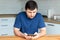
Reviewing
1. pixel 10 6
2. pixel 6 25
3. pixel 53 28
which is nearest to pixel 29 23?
pixel 53 28

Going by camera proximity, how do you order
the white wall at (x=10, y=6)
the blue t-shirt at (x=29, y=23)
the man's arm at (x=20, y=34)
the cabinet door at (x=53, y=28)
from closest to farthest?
the man's arm at (x=20, y=34), the blue t-shirt at (x=29, y=23), the cabinet door at (x=53, y=28), the white wall at (x=10, y=6)

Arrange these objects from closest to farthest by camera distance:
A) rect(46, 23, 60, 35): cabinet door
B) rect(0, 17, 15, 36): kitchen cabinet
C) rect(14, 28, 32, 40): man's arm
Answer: rect(14, 28, 32, 40): man's arm, rect(46, 23, 60, 35): cabinet door, rect(0, 17, 15, 36): kitchen cabinet

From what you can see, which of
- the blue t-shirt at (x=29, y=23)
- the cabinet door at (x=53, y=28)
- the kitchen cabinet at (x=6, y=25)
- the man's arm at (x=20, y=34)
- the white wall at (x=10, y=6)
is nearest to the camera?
the man's arm at (x=20, y=34)

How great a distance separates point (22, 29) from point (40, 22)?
0.87 ft

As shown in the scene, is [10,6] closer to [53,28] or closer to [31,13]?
[53,28]

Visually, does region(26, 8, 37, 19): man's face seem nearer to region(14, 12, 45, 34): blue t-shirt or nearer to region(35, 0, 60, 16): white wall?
region(14, 12, 45, 34): blue t-shirt

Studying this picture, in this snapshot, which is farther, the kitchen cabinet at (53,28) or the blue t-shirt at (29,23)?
the kitchen cabinet at (53,28)

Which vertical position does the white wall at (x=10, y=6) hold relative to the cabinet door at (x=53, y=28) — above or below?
above

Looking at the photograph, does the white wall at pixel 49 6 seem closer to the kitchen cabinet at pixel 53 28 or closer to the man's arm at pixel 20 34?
the kitchen cabinet at pixel 53 28

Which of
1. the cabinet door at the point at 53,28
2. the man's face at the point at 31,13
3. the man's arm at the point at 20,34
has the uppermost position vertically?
the man's face at the point at 31,13

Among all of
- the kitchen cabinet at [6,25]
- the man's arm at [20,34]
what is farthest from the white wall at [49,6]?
the man's arm at [20,34]

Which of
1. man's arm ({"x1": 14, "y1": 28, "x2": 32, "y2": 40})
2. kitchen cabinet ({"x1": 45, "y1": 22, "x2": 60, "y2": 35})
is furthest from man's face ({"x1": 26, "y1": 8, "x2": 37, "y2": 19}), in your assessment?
kitchen cabinet ({"x1": 45, "y1": 22, "x2": 60, "y2": 35})

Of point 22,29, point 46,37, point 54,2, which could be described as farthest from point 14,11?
point 46,37

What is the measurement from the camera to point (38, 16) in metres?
2.12
